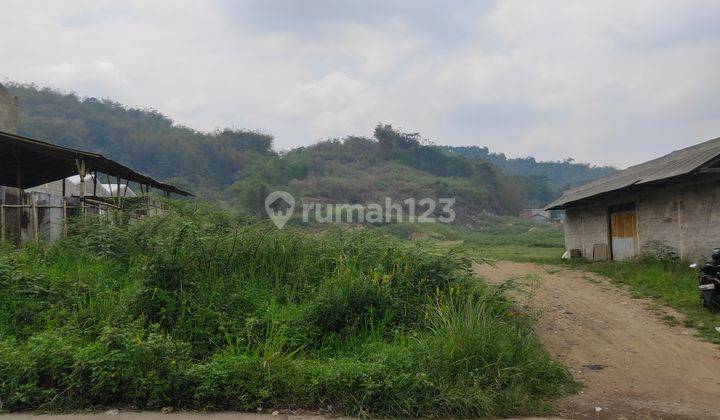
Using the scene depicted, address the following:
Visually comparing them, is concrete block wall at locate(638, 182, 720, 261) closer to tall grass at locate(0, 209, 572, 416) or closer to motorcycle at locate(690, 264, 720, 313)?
motorcycle at locate(690, 264, 720, 313)

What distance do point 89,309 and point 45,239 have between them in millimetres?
3390

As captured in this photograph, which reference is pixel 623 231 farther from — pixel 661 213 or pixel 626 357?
pixel 626 357

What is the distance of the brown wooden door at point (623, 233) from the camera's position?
43.4 ft

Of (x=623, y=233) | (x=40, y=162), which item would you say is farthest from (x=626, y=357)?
(x=40, y=162)

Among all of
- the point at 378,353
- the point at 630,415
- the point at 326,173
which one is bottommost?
the point at 630,415

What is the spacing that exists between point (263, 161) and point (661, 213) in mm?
52721

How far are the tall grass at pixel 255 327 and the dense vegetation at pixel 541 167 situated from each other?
10590 cm

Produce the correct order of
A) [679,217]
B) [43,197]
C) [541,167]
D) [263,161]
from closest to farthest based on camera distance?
[43,197] < [679,217] < [263,161] < [541,167]

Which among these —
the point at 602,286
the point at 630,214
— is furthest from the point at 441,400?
the point at 630,214

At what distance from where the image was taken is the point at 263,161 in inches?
2378

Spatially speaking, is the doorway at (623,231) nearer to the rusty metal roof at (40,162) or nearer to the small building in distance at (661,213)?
the small building in distance at (661,213)

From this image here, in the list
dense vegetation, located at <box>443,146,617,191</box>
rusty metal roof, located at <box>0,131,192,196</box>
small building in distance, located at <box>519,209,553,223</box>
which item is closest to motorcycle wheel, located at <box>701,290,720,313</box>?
rusty metal roof, located at <box>0,131,192,196</box>

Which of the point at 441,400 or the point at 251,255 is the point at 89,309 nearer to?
the point at 251,255

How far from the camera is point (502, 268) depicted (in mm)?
13719
